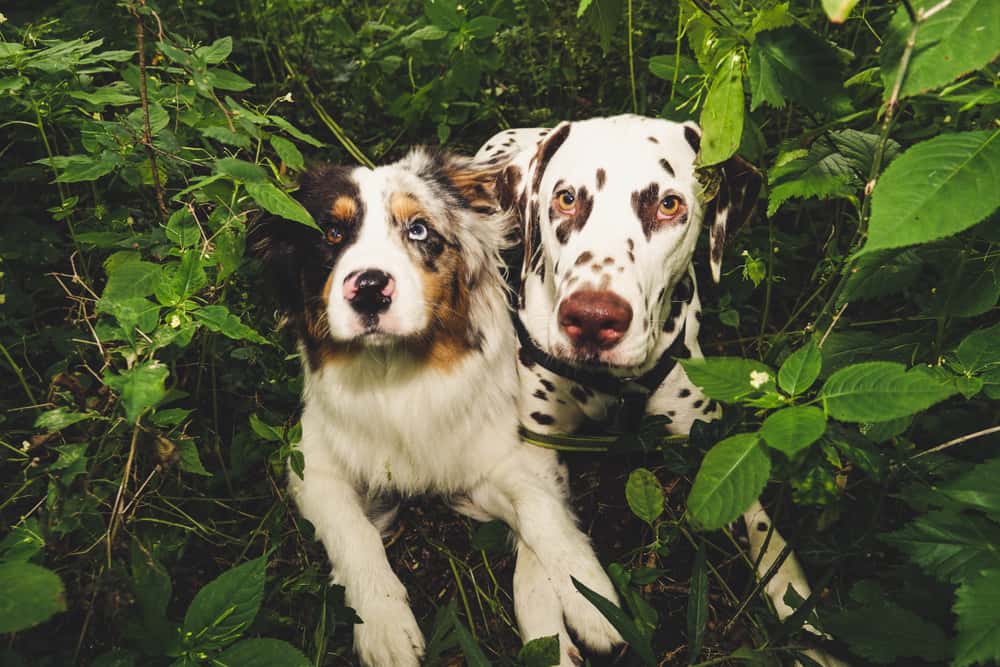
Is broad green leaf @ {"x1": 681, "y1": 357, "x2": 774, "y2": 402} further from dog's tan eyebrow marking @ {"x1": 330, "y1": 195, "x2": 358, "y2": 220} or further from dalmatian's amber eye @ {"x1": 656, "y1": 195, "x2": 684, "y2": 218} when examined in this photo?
dog's tan eyebrow marking @ {"x1": 330, "y1": 195, "x2": 358, "y2": 220}

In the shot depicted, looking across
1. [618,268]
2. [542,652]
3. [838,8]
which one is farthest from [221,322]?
[838,8]

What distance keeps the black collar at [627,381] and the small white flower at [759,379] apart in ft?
3.73

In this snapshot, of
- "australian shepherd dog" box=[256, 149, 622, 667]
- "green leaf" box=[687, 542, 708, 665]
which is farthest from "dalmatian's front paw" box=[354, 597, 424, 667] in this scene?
"green leaf" box=[687, 542, 708, 665]

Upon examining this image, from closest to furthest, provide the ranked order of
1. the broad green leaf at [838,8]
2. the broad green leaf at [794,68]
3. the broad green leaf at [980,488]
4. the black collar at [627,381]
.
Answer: the broad green leaf at [838,8], the broad green leaf at [980,488], the broad green leaf at [794,68], the black collar at [627,381]

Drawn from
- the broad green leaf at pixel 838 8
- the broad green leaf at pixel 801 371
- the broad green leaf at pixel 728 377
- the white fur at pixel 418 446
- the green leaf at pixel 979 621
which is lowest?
the white fur at pixel 418 446

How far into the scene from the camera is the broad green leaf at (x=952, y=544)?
140cm

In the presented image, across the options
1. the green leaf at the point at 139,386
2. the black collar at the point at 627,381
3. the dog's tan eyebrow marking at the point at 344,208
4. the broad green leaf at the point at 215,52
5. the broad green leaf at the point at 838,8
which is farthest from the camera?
the black collar at the point at 627,381

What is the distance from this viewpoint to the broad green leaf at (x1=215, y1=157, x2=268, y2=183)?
1775 millimetres

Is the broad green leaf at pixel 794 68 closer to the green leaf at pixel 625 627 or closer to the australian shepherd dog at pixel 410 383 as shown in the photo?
the australian shepherd dog at pixel 410 383

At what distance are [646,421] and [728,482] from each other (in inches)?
47.0

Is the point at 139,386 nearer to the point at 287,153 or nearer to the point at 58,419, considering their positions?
the point at 58,419

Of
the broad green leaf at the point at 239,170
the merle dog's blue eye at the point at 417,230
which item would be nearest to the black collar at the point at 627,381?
the merle dog's blue eye at the point at 417,230

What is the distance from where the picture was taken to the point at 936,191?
1188mm

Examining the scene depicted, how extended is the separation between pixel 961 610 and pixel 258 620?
5.78 ft
